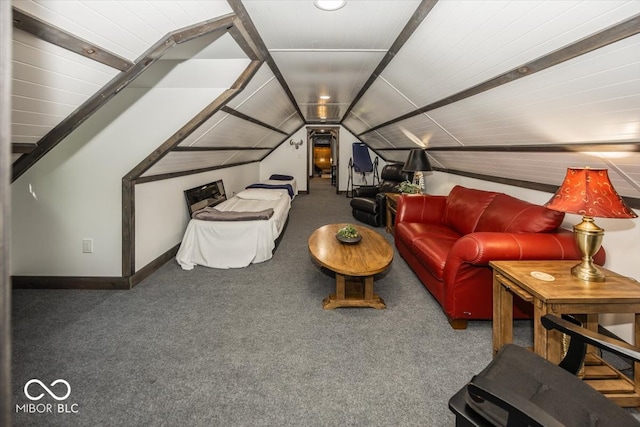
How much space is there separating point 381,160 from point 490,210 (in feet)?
19.8

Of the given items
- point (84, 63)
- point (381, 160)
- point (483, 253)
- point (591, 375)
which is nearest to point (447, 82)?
point (483, 253)

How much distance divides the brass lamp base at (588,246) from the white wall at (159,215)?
11.0ft

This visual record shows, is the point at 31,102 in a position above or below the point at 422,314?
above

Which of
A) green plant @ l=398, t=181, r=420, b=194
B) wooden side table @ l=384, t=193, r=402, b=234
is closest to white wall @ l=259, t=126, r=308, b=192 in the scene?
wooden side table @ l=384, t=193, r=402, b=234

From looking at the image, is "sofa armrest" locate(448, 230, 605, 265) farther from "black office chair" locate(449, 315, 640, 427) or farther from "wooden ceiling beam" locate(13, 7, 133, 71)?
"wooden ceiling beam" locate(13, 7, 133, 71)

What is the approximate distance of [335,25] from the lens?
2100 millimetres

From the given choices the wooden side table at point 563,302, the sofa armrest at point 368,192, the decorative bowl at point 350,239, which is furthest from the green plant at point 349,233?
the sofa armrest at point 368,192

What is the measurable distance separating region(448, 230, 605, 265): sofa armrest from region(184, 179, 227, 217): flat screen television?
128 inches

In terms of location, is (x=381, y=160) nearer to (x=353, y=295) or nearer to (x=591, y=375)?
(x=353, y=295)

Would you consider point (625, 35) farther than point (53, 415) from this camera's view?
No

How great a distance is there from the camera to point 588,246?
1.57 metres

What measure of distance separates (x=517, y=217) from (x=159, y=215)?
337 centimetres

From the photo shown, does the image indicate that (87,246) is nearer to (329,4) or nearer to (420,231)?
(329,4)

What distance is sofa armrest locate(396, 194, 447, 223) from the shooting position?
11.7ft
